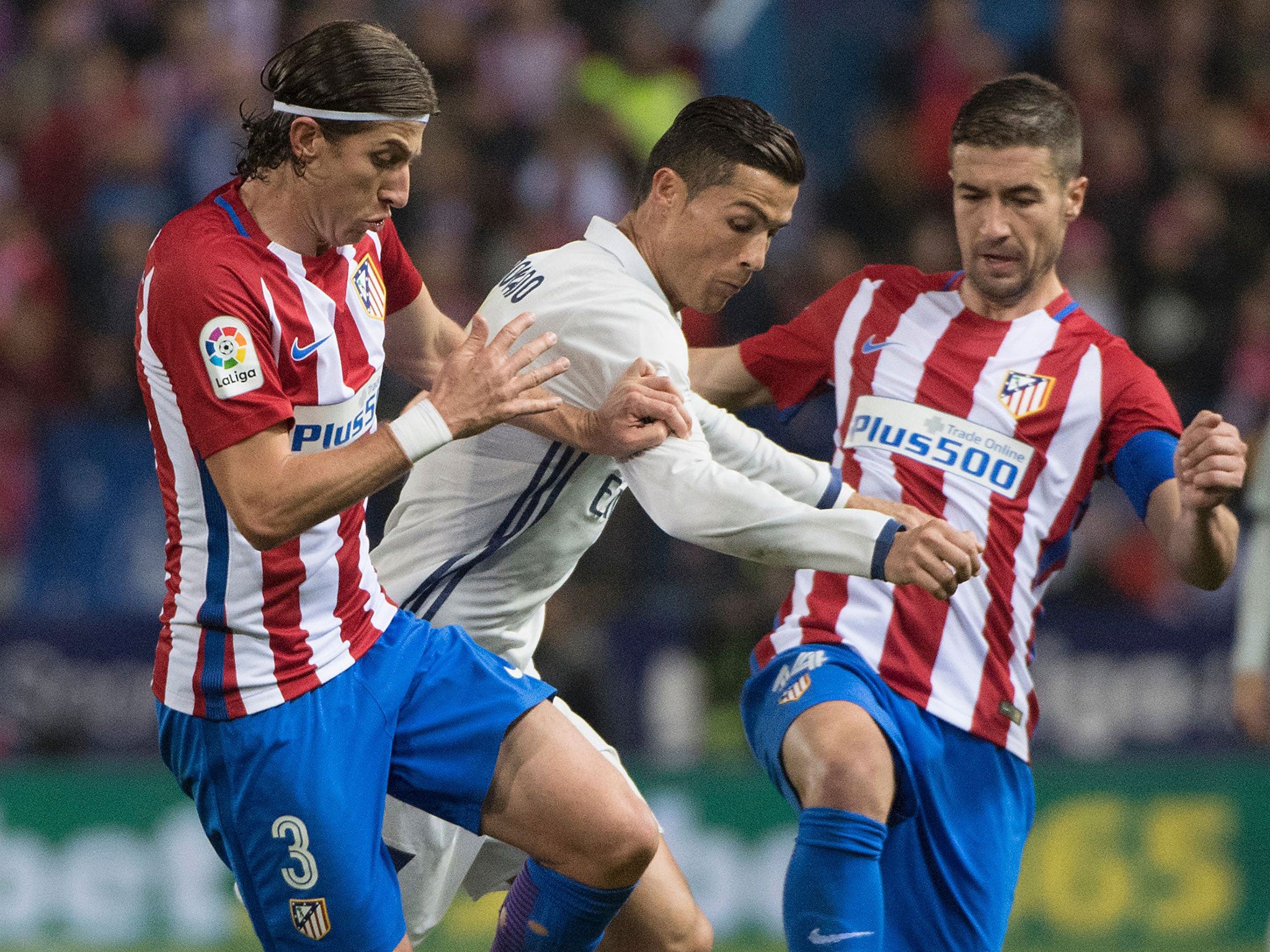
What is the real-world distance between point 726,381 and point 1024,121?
3.43 feet

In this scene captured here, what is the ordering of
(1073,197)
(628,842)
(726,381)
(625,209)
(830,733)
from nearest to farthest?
1. (628,842)
2. (830,733)
3. (1073,197)
4. (726,381)
5. (625,209)

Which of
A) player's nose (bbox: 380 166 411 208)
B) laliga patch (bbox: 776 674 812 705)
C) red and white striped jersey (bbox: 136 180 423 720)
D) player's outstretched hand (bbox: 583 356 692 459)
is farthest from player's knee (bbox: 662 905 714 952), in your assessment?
player's nose (bbox: 380 166 411 208)

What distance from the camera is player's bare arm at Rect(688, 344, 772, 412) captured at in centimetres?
475

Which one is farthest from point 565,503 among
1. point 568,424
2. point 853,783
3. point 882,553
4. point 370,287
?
point 853,783

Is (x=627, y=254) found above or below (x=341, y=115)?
below

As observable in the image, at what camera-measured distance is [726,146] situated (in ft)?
13.2


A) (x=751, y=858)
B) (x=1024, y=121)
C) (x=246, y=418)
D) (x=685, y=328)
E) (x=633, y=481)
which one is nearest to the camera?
(x=246, y=418)

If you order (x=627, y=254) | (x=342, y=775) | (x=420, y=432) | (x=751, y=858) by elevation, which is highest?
(x=627, y=254)

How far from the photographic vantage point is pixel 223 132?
9.50 metres

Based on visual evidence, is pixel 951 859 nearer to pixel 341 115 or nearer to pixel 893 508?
pixel 893 508

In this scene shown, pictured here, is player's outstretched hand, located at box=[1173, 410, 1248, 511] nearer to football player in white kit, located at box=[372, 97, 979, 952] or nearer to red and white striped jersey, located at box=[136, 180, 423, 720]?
football player in white kit, located at box=[372, 97, 979, 952]

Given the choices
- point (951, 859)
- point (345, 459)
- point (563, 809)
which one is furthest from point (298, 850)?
point (951, 859)

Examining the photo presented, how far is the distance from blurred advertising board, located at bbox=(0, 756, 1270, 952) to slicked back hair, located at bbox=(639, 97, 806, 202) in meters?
3.94

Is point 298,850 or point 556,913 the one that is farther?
point 556,913
